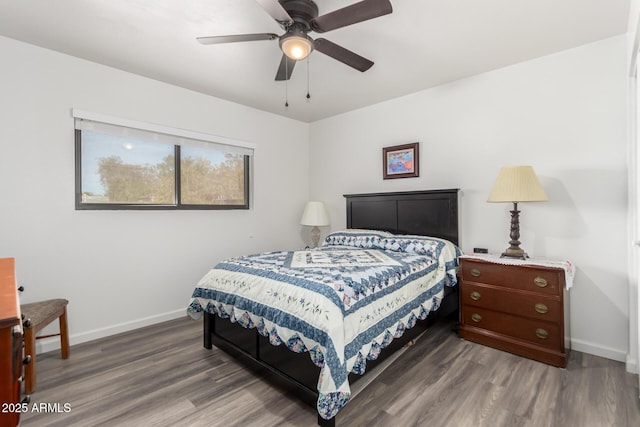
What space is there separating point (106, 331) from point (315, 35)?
125 inches

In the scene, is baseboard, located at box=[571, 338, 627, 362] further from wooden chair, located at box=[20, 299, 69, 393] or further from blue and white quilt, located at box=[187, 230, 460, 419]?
wooden chair, located at box=[20, 299, 69, 393]

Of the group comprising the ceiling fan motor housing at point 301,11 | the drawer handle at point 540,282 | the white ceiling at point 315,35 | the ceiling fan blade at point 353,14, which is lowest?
the drawer handle at point 540,282

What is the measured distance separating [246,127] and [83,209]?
1.98 m

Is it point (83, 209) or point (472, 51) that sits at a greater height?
point (472, 51)

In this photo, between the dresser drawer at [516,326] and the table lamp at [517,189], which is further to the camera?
the table lamp at [517,189]

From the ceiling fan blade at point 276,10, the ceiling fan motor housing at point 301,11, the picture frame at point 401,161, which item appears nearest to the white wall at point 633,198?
the picture frame at point 401,161

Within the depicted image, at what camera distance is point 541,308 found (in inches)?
92.0

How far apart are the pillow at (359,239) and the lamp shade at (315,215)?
0.46 m

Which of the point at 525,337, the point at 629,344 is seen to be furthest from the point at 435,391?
the point at 629,344

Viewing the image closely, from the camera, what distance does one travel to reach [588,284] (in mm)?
2510

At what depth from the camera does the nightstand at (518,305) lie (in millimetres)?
2278

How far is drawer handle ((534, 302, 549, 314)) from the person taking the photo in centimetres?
232

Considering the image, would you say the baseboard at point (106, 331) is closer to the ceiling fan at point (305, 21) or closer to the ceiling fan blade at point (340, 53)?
the ceiling fan at point (305, 21)

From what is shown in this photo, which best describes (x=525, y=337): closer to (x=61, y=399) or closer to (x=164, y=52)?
(x=61, y=399)
